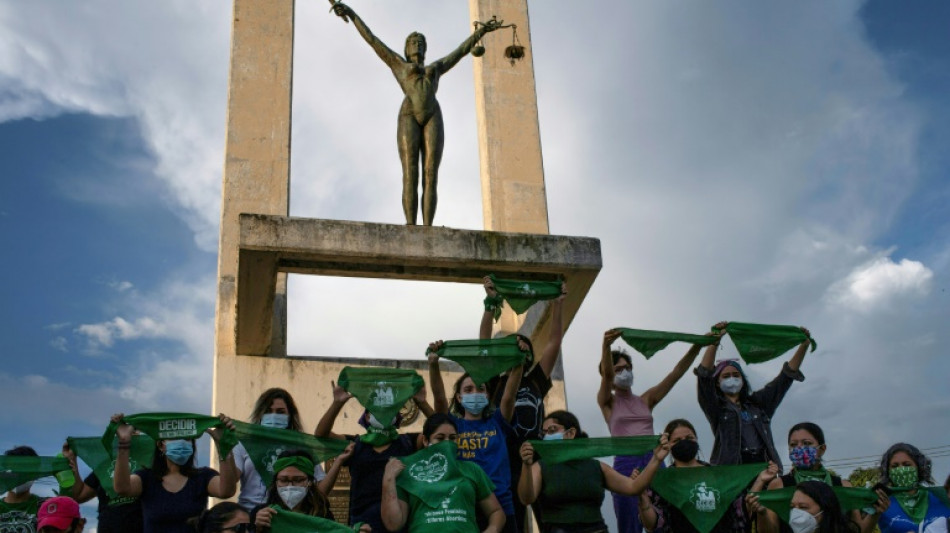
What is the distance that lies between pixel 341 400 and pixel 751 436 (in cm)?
307

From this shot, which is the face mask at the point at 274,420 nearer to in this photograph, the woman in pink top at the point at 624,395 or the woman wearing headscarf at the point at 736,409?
the woman in pink top at the point at 624,395

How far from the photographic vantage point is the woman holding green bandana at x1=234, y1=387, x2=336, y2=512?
685 cm

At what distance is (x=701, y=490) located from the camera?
696cm

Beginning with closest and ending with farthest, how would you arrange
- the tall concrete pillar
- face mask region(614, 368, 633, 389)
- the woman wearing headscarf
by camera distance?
the woman wearing headscarf < face mask region(614, 368, 633, 389) < the tall concrete pillar

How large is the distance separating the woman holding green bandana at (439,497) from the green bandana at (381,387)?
79 centimetres

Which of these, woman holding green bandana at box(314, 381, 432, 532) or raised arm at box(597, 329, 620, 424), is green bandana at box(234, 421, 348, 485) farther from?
raised arm at box(597, 329, 620, 424)

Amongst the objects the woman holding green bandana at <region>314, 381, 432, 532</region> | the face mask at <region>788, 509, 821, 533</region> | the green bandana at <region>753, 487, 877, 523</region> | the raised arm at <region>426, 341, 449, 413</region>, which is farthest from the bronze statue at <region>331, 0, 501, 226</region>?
the face mask at <region>788, 509, 821, 533</region>

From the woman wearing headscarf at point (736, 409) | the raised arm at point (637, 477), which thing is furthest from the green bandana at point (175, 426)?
the woman wearing headscarf at point (736, 409)

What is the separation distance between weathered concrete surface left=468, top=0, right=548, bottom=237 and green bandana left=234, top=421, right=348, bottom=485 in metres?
6.47

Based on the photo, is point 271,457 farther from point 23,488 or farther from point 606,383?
point 606,383

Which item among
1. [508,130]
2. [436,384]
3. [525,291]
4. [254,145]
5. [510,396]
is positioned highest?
[508,130]

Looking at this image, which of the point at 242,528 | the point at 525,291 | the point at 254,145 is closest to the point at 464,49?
the point at 254,145

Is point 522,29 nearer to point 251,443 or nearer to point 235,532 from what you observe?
point 251,443

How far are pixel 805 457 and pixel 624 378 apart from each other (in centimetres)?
145
